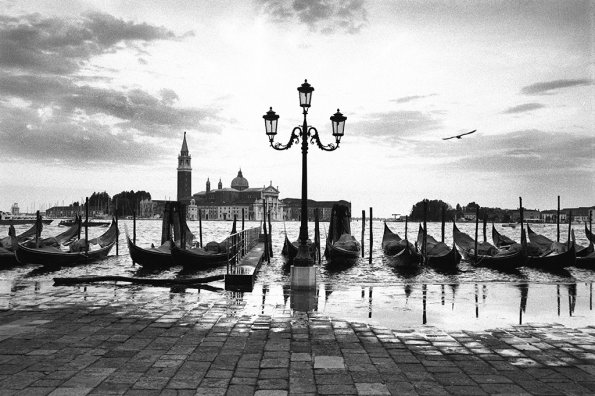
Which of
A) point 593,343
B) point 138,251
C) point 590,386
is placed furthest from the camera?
point 138,251

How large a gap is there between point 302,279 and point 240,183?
7064 inches

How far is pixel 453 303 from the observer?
32.1 feet

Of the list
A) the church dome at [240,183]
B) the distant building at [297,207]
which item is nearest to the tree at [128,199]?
the church dome at [240,183]

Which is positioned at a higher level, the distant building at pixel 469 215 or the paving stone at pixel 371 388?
the distant building at pixel 469 215

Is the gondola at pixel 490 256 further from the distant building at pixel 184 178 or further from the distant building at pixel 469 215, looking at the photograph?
the distant building at pixel 469 215

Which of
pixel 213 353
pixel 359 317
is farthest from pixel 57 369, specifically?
pixel 359 317

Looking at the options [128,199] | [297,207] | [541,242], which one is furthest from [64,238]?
[297,207]

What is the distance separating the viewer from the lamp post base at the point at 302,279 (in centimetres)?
1101

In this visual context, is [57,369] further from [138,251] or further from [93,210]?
[93,210]

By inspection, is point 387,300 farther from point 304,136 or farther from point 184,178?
point 184,178

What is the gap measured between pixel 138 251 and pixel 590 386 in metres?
19.3

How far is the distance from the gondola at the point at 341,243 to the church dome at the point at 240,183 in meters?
159

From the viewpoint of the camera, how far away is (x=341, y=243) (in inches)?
1080

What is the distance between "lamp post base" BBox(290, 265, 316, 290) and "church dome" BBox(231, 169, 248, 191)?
179 meters
